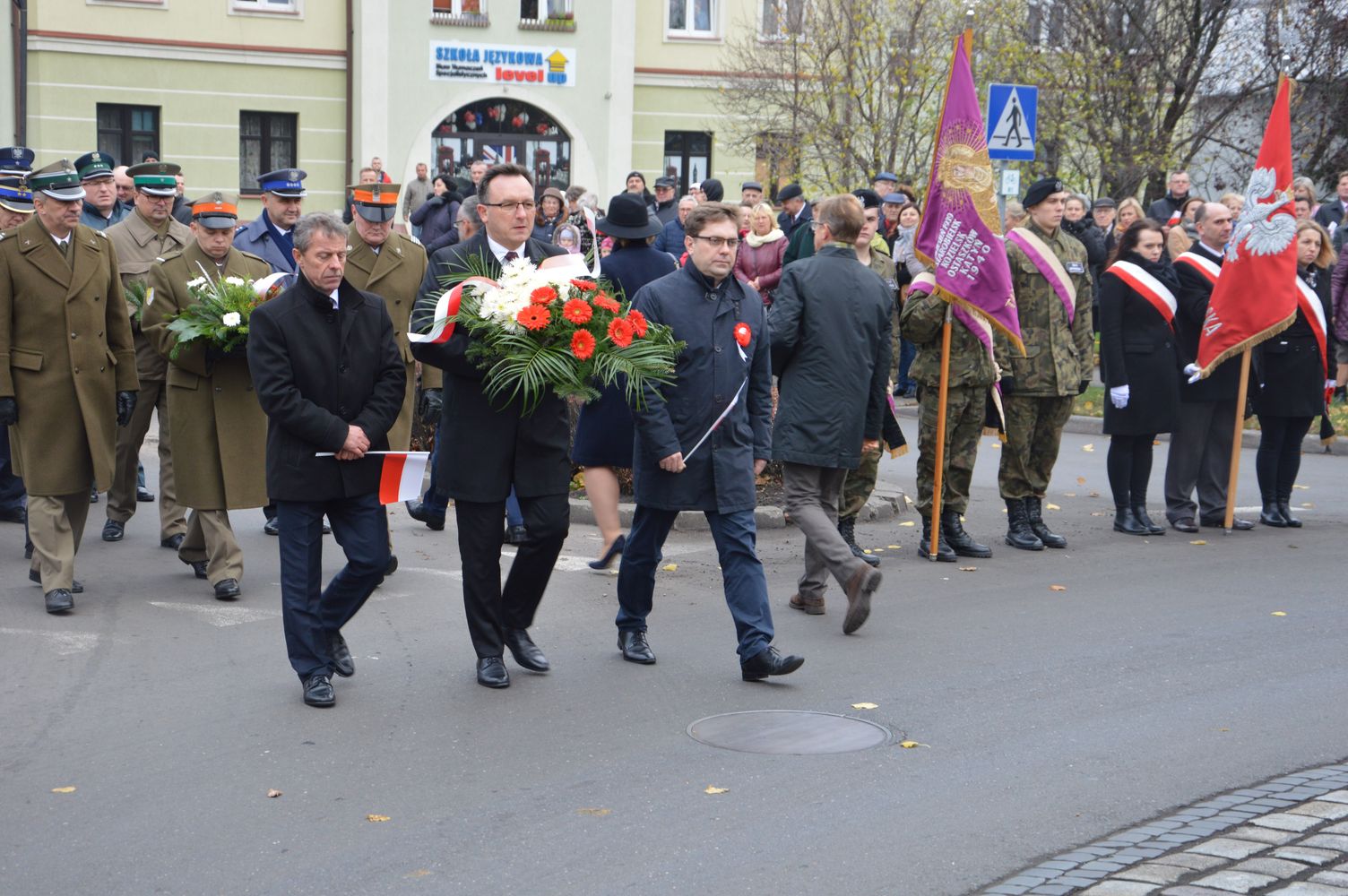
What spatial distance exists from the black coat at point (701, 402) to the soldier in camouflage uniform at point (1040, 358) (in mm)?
3589

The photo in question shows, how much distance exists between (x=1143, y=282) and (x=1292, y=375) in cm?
152

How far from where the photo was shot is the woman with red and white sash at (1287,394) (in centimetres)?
1173

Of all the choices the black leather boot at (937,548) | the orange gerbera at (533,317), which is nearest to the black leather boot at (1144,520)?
the black leather boot at (937,548)

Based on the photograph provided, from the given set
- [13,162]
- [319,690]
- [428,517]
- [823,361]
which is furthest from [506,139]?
[319,690]

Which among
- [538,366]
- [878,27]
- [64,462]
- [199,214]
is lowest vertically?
[64,462]

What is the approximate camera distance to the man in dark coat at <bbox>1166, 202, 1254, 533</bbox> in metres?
11.6

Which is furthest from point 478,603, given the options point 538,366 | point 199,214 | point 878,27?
point 878,27

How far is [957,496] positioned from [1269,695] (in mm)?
3422

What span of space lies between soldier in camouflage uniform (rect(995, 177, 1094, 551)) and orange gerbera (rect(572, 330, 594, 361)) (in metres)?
4.43

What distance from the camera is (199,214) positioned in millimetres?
9055

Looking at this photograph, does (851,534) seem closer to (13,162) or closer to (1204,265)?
(1204,265)

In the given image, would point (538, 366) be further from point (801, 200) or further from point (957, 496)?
point (801, 200)

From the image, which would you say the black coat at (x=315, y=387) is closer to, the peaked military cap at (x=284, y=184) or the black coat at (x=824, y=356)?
the black coat at (x=824, y=356)

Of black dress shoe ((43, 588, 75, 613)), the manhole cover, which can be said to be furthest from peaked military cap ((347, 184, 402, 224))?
the manhole cover
